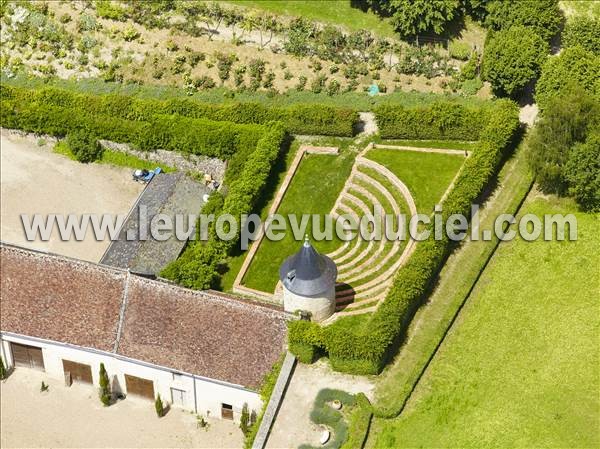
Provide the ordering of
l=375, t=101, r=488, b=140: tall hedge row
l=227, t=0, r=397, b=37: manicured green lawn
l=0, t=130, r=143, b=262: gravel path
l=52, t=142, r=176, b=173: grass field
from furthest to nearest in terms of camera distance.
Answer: l=227, t=0, r=397, b=37: manicured green lawn < l=52, t=142, r=176, b=173: grass field < l=375, t=101, r=488, b=140: tall hedge row < l=0, t=130, r=143, b=262: gravel path

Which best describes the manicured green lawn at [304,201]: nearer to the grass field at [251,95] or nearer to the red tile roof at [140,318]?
the grass field at [251,95]

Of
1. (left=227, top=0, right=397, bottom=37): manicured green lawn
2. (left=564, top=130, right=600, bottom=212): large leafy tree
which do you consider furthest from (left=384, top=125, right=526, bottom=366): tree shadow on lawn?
(left=227, top=0, right=397, bottom=37): manicured green lawn

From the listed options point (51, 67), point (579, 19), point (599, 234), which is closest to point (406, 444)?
point (599, 234)

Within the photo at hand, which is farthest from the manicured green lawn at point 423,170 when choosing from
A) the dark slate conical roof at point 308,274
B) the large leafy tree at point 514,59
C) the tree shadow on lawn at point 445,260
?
the dark slate conical roof at point 308,274

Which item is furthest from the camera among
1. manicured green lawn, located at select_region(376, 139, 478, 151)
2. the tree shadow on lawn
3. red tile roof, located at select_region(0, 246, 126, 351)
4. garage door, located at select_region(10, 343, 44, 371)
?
manicured green lawn, located at select_region(376, 139, 478, 151)

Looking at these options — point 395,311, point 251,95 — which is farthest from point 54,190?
point 395,311

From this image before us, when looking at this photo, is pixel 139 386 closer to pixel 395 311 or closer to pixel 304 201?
pixel 395 311

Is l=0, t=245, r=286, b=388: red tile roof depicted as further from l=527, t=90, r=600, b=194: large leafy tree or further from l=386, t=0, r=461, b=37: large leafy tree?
l=386, t=0, r=461, b=37: large leafy tree
